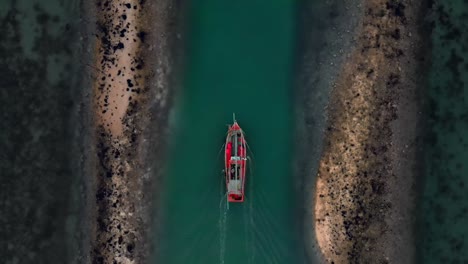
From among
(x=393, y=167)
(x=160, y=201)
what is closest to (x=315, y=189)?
(x=393, y=167)

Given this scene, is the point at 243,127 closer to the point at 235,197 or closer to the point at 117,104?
the point at 235,197

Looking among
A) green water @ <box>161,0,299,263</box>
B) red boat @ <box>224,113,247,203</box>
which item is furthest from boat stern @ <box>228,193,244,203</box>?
green water @ <box>161,0,299,263</box>

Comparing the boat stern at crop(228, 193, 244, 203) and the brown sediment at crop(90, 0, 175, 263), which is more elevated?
the brown sediment at crop(90, 0, 175, 263)

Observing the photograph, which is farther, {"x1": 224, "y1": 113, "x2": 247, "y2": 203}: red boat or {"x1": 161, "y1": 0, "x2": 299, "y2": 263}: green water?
{"x1": 161, "y1": 0, "x2": 299, "y2": 263}: green water

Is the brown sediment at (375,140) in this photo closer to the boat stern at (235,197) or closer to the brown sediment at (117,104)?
the boat stern at (235,197)

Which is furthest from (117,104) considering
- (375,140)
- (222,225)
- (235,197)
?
(375,140)

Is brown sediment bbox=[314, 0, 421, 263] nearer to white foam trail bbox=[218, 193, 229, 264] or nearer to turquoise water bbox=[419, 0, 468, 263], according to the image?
turquoise water bbox=[419, 0, 468, 263]
